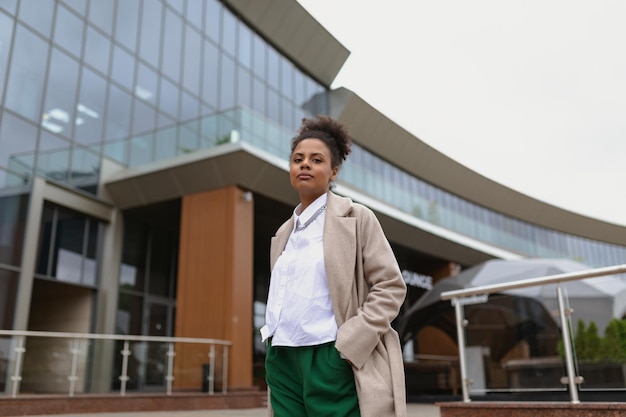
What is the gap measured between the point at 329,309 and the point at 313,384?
241mm

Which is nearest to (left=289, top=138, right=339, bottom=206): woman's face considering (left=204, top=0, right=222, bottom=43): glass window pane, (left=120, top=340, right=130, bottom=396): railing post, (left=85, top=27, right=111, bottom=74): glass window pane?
(left=120, top=340, right=130, bottom=396): railing post

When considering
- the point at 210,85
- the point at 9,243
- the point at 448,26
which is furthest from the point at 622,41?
the point at 9,243

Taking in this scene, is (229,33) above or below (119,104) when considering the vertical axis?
above

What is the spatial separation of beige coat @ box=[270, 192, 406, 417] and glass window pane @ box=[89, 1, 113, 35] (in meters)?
13.4

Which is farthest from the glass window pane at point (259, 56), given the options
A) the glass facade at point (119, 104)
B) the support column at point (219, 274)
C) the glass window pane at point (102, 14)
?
the support column at point (219, 274)

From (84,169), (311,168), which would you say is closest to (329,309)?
(311,168)

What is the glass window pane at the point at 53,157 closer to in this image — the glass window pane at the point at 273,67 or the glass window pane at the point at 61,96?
the glass window pane at the point at 61,96

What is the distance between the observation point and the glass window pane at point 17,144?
36.4 ft

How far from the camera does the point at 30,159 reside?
11586mm

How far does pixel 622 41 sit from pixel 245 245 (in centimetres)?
804

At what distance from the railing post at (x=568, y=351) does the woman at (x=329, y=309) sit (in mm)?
3798

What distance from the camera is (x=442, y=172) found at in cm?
2664

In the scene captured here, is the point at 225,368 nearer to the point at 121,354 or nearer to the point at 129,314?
the point at 121,354

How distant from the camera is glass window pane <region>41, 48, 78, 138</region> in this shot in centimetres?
1219
